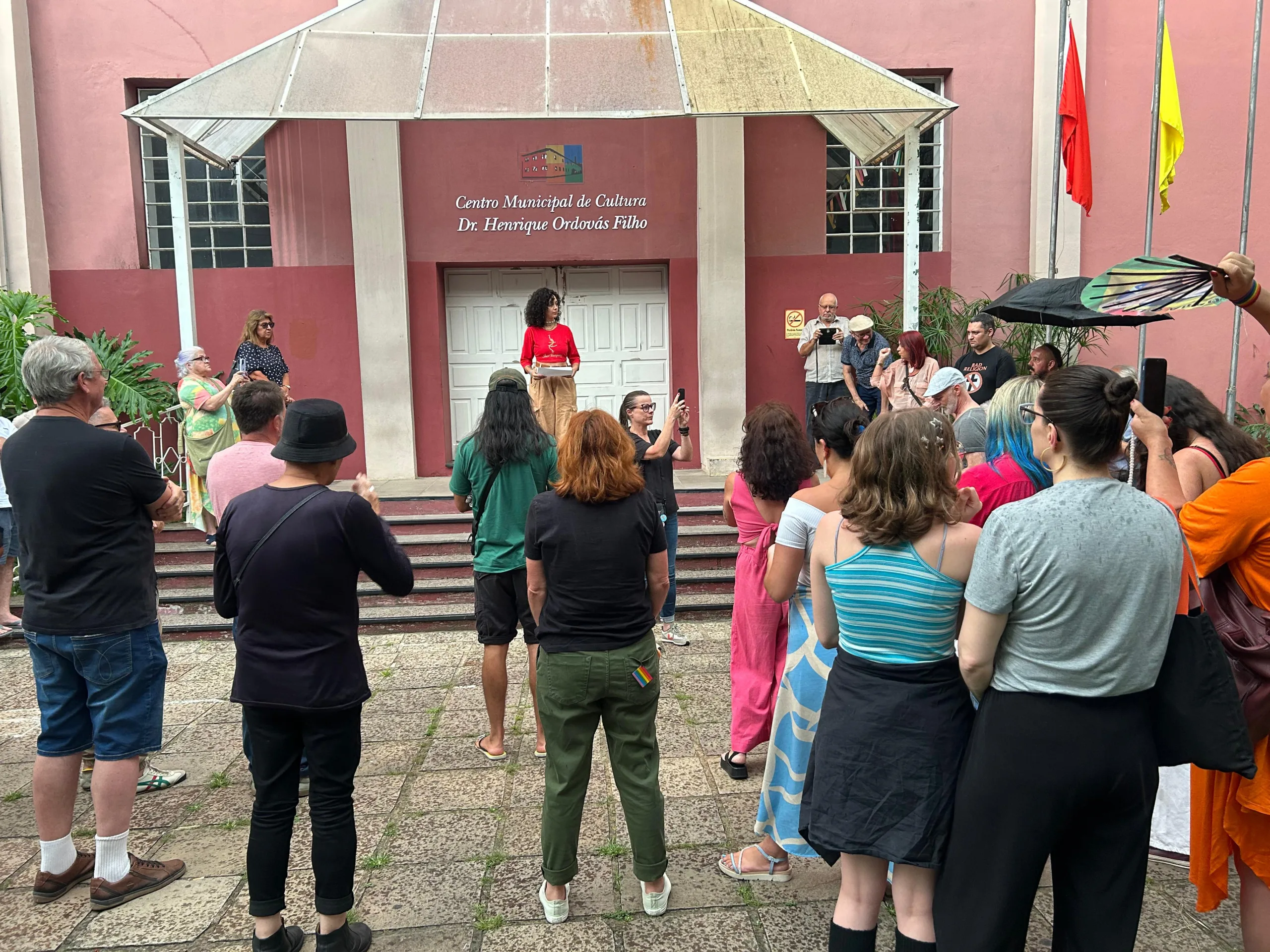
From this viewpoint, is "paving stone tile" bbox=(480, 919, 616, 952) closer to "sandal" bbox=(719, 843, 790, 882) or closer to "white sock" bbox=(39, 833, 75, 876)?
"sandal" bbox=(719, 843, 790, 882)

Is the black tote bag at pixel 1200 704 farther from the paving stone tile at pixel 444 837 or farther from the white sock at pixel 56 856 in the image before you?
the white sock at pixel 56 856

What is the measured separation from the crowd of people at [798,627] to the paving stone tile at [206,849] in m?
0.15

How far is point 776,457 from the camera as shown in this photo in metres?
3.80

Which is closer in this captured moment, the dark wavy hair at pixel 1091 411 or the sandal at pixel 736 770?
the dark wavy hair at pixel 1091 411

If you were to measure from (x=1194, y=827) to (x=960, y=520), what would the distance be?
1385mm

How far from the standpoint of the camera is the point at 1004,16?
10523 millimetres

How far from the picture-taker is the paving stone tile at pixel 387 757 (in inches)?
187

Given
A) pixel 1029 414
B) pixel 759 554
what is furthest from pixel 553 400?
pixel 1029 414

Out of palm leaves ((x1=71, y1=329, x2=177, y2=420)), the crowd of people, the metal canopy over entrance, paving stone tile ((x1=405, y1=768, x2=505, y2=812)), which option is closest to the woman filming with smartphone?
the crowd of people

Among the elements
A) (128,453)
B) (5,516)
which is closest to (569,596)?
(128,453)

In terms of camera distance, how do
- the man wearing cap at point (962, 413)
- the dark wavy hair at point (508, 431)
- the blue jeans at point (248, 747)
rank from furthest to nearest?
the dark wavy hair at point (508, 431) → the man wearing cap at point (962, 413) → the blue jeans at point (248, 747)

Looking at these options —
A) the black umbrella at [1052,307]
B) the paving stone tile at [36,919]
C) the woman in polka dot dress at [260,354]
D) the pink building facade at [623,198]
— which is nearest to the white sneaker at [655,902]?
the paving stone tile at [36,919]

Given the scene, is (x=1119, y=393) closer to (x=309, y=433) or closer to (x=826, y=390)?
(x=309, y=433)

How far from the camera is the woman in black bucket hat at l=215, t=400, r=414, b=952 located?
3.00 metres
